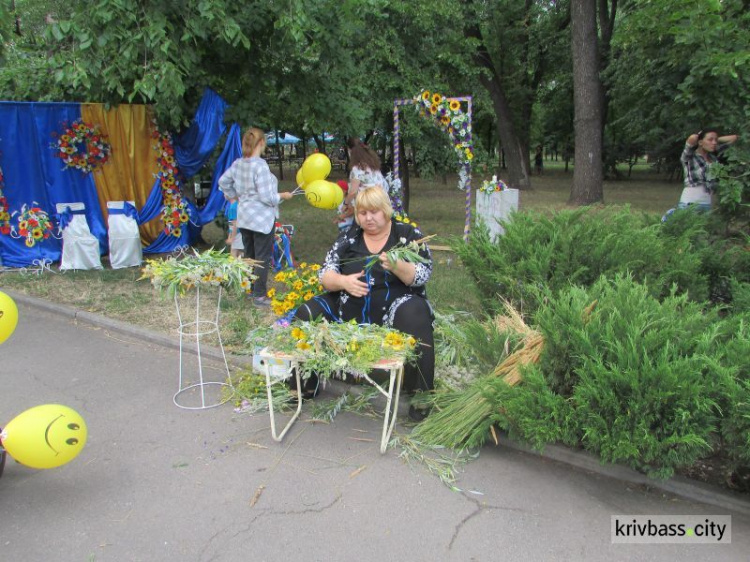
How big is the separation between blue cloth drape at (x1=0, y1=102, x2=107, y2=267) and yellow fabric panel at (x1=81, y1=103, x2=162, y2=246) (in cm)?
21

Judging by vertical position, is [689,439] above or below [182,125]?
below

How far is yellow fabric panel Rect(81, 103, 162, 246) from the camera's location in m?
7.84

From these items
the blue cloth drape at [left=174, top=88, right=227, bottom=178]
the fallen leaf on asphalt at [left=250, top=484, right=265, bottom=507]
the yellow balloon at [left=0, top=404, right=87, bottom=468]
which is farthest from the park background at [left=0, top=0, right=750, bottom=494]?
the yellow balloon at [left=0, top=404, right=87, bottom=468]

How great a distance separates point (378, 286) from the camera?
3600mm

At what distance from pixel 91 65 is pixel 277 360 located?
4161 mm

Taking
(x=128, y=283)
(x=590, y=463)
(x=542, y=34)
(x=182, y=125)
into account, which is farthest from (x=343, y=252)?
(x=542, y=34)

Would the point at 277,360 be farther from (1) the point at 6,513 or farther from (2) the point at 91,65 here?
(2) the point at 91,65

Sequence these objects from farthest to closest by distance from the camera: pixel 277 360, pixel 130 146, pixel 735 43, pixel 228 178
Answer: pixel 130 146, pixel 228 178, pixel 735 43, pixel 277 360

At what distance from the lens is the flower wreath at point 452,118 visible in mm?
8516

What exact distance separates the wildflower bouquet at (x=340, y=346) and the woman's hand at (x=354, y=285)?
0.95ft

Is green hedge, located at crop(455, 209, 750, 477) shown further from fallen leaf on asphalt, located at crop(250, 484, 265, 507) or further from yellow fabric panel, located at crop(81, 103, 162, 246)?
yellow fabric panel, located at crop(81, 103, 162, 246)

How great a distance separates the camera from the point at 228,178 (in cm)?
601

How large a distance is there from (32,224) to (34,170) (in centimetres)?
73

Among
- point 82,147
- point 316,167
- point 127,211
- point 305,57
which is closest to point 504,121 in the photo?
point 305,57
